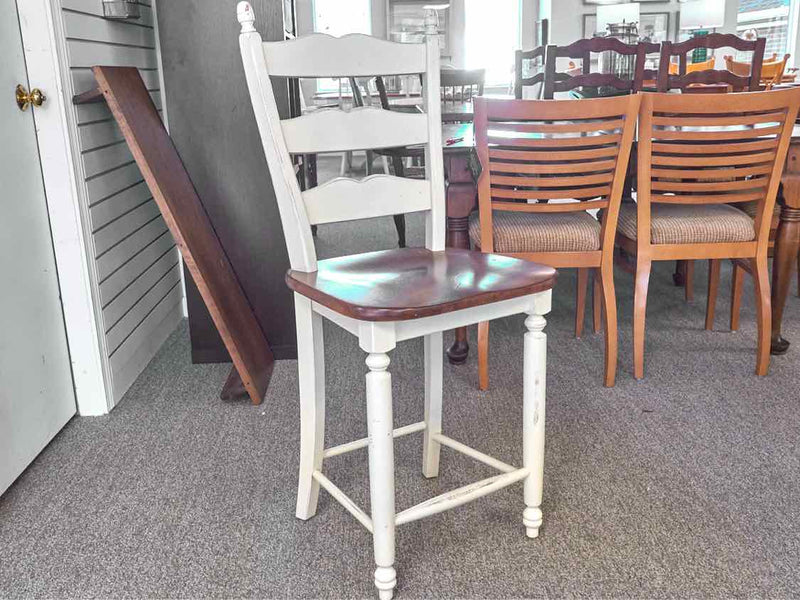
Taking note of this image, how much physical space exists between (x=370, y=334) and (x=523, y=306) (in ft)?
1.15

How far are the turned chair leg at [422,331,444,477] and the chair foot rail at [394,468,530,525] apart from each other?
28cm

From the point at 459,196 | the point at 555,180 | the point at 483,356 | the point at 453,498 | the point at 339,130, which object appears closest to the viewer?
the point at 453,498

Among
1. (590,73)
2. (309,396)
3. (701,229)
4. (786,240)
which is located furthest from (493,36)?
(309,396)

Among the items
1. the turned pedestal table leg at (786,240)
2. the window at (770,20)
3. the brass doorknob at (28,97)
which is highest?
the window at (770,20)

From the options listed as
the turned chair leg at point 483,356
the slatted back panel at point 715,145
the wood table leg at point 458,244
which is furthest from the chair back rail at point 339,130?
the slatted back panel at point 715,145

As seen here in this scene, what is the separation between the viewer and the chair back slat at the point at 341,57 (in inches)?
58.0

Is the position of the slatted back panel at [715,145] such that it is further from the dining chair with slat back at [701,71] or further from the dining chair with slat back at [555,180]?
the dining chair with slat back at [701,71]

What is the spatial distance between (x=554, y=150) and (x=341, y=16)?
8.02 meters

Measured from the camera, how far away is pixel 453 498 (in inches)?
57.2

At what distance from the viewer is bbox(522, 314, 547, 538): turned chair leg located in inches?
58.4

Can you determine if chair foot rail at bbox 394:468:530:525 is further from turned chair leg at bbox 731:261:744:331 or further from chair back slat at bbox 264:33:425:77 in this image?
turned chair leg at bbox 731:261:744:331

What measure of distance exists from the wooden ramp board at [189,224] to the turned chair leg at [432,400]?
0.69m

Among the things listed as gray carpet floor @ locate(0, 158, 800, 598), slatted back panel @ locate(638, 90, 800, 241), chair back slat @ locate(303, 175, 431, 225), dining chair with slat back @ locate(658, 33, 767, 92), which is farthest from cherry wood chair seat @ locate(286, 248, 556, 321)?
dining chair with slat back @ locate(658, 33, 767, 92)

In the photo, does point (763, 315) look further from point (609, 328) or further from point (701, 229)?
point (609, 328)
